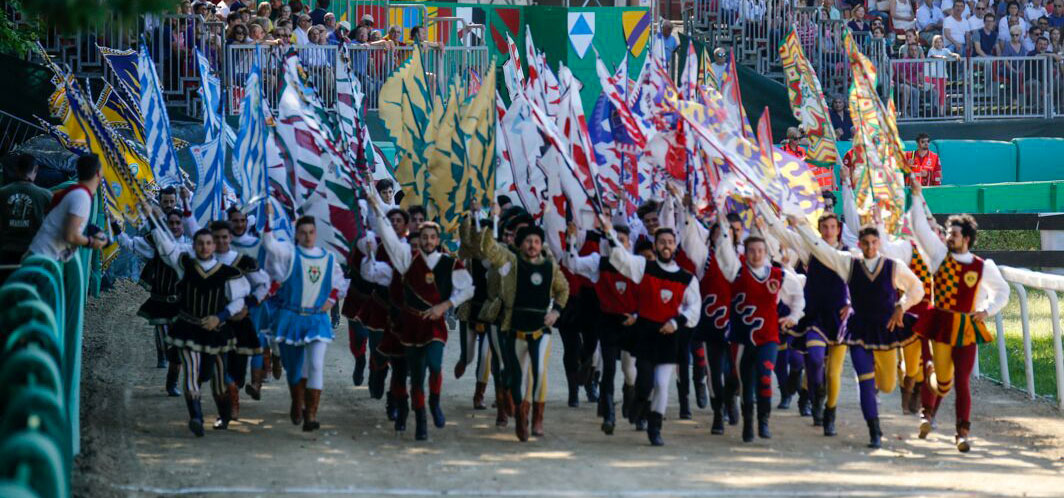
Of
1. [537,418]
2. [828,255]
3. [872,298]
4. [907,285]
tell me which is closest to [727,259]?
[828,255]

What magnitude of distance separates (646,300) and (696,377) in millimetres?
1717

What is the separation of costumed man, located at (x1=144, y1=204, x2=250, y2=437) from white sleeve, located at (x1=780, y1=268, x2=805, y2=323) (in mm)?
3860

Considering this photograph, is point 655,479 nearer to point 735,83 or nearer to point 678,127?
point 678,127

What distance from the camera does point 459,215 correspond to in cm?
1216

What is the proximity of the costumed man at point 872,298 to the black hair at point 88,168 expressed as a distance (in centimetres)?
512

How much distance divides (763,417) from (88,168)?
16.3ft

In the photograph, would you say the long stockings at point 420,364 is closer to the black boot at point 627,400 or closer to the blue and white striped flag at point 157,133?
the black boot at point 627,400

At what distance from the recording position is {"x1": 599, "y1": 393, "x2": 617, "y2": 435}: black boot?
37.5 ft

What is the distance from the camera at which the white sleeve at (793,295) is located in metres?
11.5

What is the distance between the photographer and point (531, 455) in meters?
10.6

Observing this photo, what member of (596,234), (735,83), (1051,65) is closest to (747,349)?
(596,234)

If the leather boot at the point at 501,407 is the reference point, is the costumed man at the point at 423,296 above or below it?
above

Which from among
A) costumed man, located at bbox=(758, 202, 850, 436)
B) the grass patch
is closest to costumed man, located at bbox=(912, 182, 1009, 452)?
costumed man, located at bbox=(758, 202, 850, 436)

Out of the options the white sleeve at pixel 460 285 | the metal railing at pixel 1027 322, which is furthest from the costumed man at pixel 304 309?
the metal railing at pixel 1027 322
